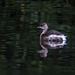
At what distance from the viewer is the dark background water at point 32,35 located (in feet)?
24.3

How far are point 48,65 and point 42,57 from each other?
1.96 ft

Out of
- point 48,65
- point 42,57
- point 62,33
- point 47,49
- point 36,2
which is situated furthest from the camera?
point 36,2

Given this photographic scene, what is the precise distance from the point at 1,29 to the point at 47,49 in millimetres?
1912

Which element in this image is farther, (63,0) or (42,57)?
(63,0)

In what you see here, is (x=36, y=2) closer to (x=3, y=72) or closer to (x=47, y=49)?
(x=47, y=49)

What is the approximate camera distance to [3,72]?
706 cm

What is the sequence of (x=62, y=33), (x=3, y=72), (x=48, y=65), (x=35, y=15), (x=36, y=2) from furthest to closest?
1. (x=36, y=2)
2. (x=35, y=15)
3. (x=62, y=33)
4. (x=48, y=65)
5. (x=3, y=72)

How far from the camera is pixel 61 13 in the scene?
1164 centimetres

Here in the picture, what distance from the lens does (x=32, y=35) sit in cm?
975

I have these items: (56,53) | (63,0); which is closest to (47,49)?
(56,53)

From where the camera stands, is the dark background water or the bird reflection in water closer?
the dark background water

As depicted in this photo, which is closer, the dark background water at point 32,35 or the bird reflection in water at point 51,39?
the dark background water at point 32,35

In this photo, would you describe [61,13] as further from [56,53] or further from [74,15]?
[56,53]

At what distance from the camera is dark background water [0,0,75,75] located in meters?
7.41
